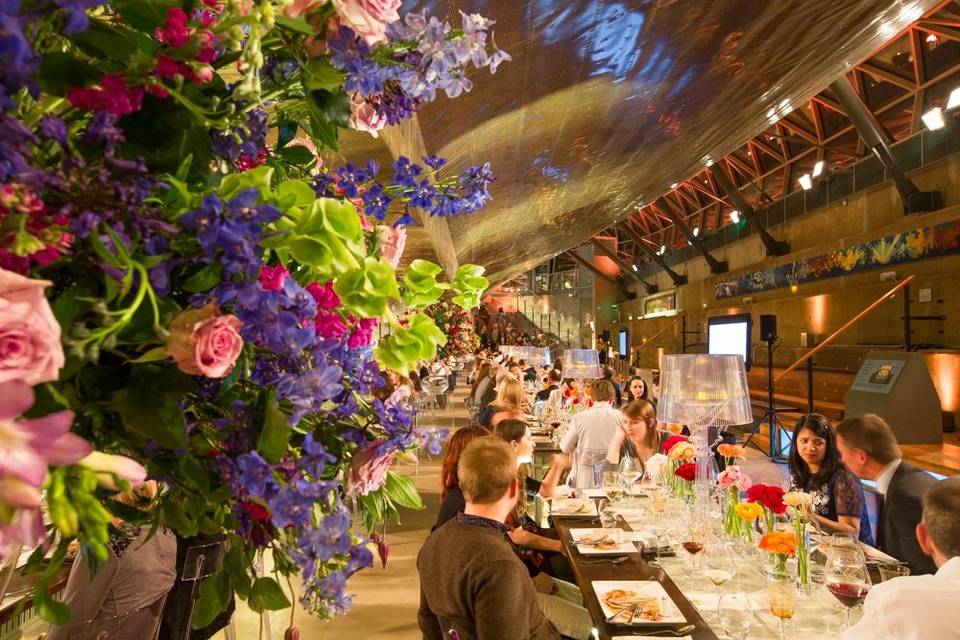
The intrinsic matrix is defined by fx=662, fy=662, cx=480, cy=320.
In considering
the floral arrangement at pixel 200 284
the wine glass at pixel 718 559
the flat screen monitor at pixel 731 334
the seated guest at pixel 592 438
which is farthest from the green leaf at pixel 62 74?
the flat screen monitor at pixel 731 334

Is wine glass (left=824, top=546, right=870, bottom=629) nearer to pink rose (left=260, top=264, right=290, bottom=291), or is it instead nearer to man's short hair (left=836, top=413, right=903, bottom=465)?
man's short hair (left=836, top=413, right=903, bottom=465)

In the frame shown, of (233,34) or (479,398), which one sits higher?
(233,34)

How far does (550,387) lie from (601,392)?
4834 millimetres

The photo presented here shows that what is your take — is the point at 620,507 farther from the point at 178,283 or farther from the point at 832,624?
the point at 178,283

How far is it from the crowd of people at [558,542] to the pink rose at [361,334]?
58.9 inches

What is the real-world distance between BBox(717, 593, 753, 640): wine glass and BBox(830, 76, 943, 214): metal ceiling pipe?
11.8m

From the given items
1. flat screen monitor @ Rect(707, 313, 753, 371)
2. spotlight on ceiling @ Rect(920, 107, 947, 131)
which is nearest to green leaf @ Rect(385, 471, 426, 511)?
flat screen monitor @ Rect(707, 313, 753, 371)

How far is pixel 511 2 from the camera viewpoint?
2082 mm

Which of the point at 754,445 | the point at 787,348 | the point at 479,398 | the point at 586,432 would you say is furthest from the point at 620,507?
the point at 787,348

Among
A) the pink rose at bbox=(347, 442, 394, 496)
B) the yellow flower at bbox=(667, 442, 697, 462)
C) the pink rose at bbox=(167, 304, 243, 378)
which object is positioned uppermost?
the pink rose at bbox=(167, 304, 243, 378)

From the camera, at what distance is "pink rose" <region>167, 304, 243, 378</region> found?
0.48 meters

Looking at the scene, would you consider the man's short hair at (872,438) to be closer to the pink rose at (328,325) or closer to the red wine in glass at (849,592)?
the red wine in glass at (849,592)

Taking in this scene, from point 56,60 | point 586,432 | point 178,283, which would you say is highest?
point 56,60

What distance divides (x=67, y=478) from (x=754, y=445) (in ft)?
34.2
